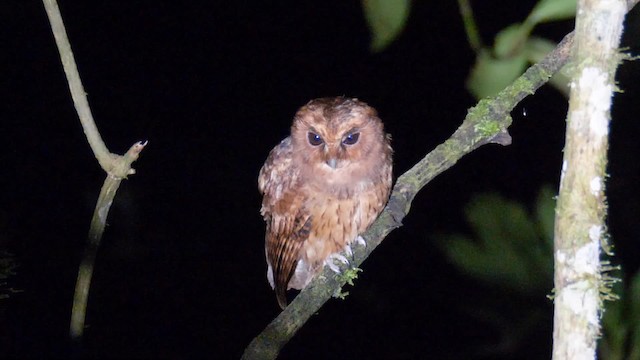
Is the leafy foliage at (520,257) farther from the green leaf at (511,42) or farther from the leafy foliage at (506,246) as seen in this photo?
the green leaf at (511,42)

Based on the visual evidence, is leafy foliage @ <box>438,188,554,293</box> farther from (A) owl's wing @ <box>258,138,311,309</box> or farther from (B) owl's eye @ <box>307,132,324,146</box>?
(A) owl's wing @ <box>258,138,311,309</box>

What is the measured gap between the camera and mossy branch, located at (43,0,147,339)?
1219mm

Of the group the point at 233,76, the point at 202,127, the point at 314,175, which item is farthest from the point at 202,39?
the point at 314,175

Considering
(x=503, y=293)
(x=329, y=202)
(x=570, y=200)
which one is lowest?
(x=570, y=200)

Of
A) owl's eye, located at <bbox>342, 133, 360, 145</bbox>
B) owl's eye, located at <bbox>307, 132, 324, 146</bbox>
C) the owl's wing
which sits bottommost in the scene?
the owl's wing

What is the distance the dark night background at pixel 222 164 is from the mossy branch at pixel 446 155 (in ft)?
2.04

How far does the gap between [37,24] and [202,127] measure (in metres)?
0.82

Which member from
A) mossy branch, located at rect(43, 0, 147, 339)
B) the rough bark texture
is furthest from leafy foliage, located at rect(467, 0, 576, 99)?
mossy branch, located at rect(43, 0, 147, 339)

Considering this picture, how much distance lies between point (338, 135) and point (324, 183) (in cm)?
22

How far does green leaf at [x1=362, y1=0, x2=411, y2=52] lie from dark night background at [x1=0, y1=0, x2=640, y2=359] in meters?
1.49

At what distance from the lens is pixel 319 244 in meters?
2.70

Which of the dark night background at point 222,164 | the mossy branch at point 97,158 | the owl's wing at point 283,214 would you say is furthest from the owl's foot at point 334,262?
the mossy branch at point 97,158

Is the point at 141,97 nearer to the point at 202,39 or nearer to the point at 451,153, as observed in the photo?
the point at 202,39

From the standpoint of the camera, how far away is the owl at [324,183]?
2.43m
